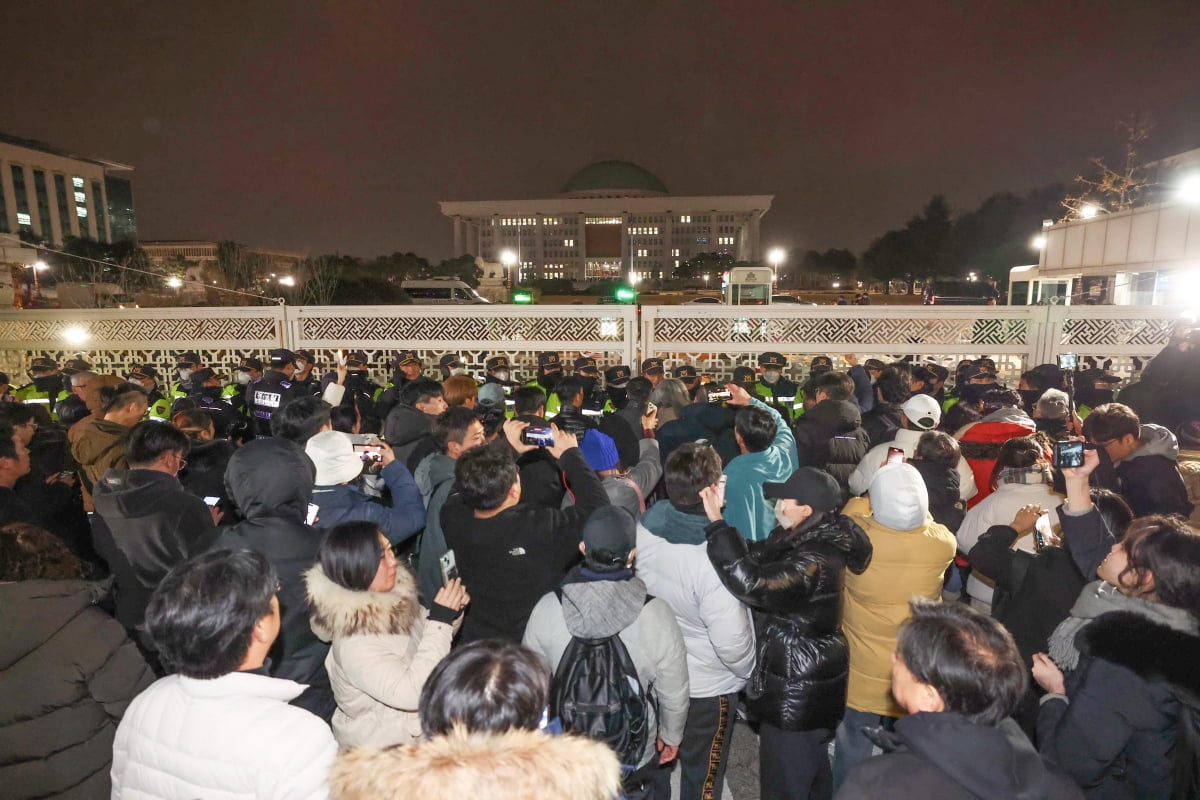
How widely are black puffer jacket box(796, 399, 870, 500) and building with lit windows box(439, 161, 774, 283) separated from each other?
257 feet

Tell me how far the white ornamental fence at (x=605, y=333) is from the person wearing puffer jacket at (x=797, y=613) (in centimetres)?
757

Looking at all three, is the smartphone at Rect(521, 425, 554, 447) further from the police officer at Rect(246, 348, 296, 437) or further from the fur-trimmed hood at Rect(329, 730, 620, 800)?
the police officer at Rect(246, 348, 296, 437)

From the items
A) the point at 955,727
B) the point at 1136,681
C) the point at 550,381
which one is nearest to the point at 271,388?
the point at 550,381

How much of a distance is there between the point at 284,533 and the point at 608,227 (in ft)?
291

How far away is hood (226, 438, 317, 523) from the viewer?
2619 mm

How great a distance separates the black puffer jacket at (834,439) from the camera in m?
4.57

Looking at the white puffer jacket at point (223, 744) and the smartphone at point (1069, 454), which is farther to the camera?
the smartphone at point (1069, 454)

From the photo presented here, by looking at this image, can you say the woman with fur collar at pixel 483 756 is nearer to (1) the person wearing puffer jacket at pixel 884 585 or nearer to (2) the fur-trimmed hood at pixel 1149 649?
(2) the fur-trimmed hood at pixel 1149 649

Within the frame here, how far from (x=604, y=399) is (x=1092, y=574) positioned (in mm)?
4311

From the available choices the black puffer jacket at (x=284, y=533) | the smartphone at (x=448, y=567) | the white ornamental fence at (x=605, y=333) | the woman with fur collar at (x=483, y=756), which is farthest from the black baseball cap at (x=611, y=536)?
the white ornamental fence at (x=605, y=333)

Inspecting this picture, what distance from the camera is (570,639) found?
220cm

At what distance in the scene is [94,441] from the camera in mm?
4199

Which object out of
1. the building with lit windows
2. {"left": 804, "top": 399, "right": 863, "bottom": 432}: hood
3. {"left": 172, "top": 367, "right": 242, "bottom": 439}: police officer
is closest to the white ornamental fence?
{"left": 172, "top": 367, "right": 242, "bottom": 439}: police officer

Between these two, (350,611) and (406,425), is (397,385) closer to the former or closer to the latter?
(406,425)
